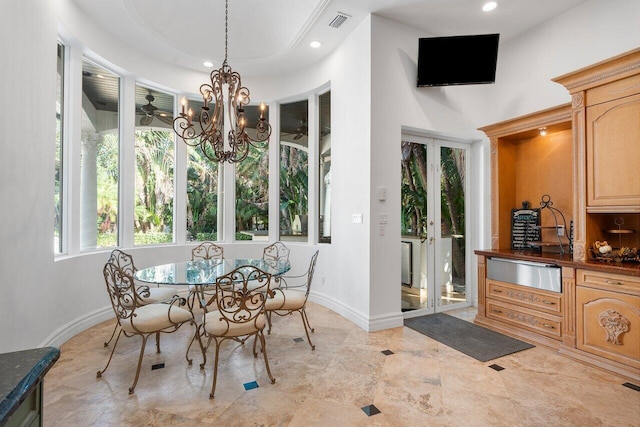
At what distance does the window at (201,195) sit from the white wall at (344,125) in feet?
1.17

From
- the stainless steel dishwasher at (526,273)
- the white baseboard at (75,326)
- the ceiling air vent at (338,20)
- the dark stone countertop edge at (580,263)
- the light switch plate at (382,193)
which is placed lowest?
the white baseboard at (75,326)

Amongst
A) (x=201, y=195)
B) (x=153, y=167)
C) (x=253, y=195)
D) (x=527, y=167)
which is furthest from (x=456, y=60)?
(x=153, y=167)

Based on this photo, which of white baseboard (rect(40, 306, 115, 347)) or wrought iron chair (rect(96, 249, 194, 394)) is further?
white baseboard (rect(40, 306, 115, 347))

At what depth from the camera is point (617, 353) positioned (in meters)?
2.61

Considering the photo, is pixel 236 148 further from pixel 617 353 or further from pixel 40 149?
pixel 617 353

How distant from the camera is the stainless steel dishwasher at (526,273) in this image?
310 centimetres

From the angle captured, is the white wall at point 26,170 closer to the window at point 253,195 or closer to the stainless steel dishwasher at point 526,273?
the window at point 253,195

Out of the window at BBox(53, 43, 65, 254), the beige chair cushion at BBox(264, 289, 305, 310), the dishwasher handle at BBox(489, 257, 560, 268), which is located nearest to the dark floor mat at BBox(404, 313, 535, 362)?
the dishwasher handle at BBox(489, 257, 560, 268)

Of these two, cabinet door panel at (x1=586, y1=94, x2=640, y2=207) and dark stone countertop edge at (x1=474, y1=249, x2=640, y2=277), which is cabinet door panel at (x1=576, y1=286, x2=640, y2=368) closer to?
dark stone countertop edge at (x1=474, y1=249, x2=640, y2=277)

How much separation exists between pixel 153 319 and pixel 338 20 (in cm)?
359

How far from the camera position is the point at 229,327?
2.43m

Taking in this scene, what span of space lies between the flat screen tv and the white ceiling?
0.25 m

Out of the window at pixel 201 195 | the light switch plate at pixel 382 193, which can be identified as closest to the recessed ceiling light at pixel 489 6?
the light switch plate at pixel 382 193

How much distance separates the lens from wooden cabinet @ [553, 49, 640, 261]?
8.61ft
